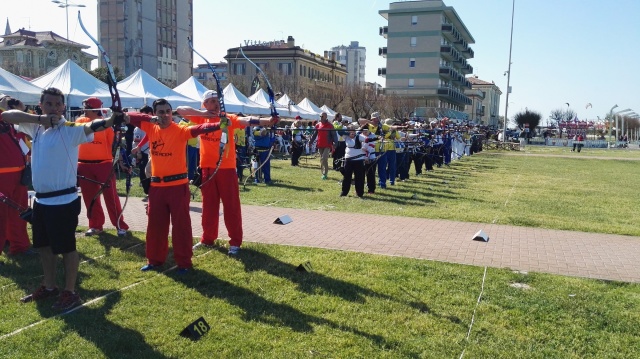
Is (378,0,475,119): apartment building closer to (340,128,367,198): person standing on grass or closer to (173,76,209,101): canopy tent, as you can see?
(173,76,209,101): canopy tent

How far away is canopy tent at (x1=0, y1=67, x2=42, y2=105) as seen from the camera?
1473 cm

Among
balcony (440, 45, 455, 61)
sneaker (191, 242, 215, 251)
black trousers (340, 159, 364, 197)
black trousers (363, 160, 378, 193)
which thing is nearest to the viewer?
sneaker (191, 242, 215, 251)

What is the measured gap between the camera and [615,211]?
12.5 m

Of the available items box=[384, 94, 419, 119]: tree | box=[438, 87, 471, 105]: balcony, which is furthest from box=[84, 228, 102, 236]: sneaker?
box=[438, 87, 471, 105]: balcony

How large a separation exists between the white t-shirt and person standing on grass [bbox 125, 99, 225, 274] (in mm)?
1033

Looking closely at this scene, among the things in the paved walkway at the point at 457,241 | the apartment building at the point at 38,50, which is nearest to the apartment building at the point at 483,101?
the apartment building at the point at 38,50

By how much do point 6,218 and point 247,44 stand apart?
9152 cm

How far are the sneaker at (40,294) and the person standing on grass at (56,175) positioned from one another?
0.82 ft

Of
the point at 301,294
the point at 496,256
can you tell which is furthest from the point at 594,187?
the point at 301,294

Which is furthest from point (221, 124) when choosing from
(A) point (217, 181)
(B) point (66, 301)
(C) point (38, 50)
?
(C) point (38, 50)

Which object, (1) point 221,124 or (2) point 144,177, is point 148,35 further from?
(1) point 221,124

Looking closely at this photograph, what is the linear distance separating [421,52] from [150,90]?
7391 cm

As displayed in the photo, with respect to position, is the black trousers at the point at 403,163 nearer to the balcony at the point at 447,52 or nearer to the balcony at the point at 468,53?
the balcony at the point at 447,52

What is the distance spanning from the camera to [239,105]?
2319 cm
